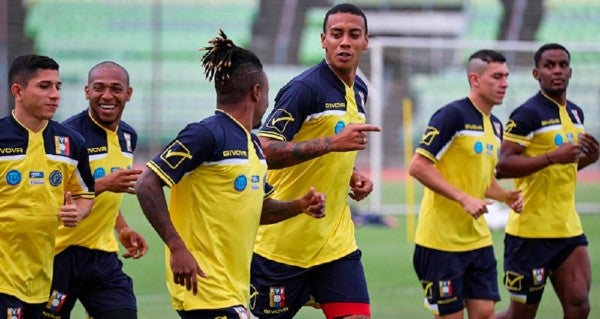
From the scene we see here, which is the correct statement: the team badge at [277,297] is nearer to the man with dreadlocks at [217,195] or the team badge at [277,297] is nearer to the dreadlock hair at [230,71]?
the man with dreadlocks at [217,195]

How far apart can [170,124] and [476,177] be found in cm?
2365

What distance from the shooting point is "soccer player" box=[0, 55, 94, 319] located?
7.54m

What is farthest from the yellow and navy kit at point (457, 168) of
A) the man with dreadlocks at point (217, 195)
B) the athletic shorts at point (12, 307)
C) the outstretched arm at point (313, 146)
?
the athletic shorts at point (12, 307)

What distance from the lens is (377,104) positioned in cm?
2169

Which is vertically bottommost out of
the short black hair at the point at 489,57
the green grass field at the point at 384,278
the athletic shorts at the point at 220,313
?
the green grass field at the point at 384,278

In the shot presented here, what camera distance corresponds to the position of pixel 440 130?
9430 mm

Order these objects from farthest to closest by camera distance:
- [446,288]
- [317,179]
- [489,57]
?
1. [489,57]
2. [446,288]
3. [317,179]

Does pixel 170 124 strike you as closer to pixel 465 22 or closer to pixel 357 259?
pixel 465 22

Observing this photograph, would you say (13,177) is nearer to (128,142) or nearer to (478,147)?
(128,142)

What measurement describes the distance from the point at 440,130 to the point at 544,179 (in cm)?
140

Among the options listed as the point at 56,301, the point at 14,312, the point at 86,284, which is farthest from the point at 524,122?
the point at 14,312

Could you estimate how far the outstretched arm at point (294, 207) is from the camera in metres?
6.90

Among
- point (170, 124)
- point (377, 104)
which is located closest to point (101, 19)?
point (170, 124)

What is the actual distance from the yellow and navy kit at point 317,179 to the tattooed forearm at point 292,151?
1.17 ft
